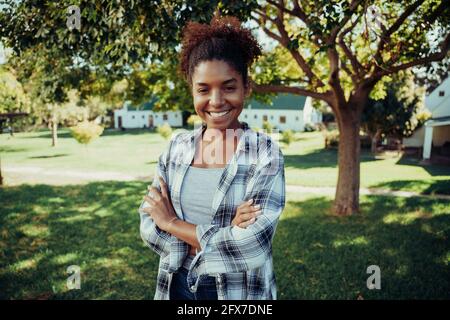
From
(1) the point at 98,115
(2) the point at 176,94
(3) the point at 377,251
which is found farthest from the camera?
(1) the point at 98,115

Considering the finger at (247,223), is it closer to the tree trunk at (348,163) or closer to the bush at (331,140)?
the tree trunk at (348,163)

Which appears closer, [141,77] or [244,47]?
[244,47]

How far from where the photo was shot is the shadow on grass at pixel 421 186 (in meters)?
11.3

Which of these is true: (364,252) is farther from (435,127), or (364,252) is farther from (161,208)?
(435,127)

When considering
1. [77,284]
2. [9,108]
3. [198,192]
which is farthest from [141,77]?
[9,108]

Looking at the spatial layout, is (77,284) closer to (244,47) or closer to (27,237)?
(27,237)

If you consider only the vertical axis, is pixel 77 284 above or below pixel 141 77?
below

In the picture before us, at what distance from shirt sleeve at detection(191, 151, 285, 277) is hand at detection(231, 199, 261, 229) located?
2cm

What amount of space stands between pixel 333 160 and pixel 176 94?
15.4 metres

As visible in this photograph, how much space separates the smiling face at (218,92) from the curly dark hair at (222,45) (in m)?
0.04

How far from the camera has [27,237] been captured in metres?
6.91

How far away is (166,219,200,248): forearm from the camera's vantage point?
1907mm

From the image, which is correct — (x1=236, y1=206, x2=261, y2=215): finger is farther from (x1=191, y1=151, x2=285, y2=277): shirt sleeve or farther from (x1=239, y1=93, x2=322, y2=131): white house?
(x1=239, y1=93, x2=322, y2=131): white house

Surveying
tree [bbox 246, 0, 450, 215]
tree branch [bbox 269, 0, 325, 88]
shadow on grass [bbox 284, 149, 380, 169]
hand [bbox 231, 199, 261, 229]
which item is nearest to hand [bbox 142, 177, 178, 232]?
hand [bbox 231, 199, 261, 229]
